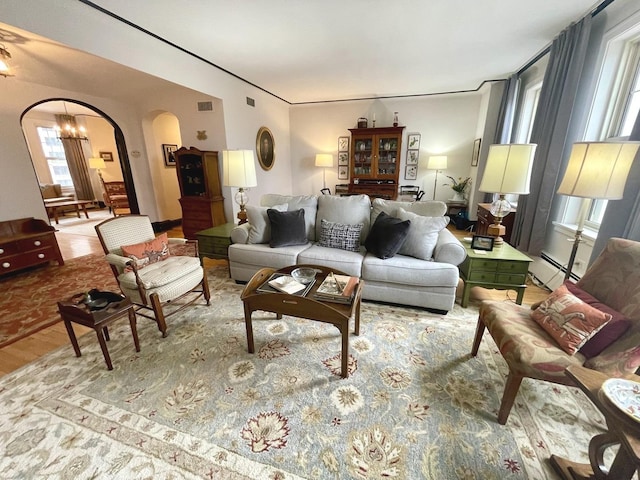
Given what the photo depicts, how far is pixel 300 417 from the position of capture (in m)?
1.41

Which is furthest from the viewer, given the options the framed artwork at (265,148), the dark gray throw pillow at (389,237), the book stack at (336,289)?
the framed artwork at (265,148)

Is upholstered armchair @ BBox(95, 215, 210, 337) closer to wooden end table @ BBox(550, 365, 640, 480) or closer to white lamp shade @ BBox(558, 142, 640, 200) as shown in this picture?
wooden end table @ BBox(550, 365, 640, 480)

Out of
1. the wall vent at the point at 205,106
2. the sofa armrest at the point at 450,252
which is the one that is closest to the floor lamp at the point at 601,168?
the sofa armrest at the point at 450,252

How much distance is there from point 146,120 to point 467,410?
5973 millimetres

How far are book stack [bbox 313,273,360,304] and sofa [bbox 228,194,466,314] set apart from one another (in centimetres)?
49

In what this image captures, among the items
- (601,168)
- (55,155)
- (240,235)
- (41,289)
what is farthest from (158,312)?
(55,155)

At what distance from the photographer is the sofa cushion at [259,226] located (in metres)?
2.80

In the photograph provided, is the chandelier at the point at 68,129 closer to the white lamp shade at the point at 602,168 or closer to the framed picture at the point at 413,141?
the framed picture at the point at 413,141

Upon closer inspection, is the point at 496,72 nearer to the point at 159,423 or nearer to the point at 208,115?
the point at 208,115

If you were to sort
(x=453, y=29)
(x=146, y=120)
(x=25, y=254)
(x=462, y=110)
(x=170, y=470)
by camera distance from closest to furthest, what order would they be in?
(x=170, y=470) → (x=453, y=29) → (x=25, y=254) → (x=146, y=120) → (x=462, y=110)

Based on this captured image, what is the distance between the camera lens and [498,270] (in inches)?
88.6

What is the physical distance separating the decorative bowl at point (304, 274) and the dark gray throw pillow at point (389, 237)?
707mm

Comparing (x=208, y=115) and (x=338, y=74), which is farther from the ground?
(x=338, y=74)

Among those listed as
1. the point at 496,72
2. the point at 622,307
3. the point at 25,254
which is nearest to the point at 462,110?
the point at 496,72
